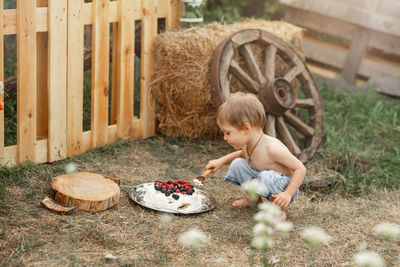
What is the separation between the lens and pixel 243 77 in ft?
15.9

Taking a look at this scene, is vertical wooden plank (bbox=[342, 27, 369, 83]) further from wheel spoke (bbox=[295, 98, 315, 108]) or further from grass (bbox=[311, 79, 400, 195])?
wheel spoke (bbox=[295, 98, 315, 108])

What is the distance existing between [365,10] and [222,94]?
10.6 feet

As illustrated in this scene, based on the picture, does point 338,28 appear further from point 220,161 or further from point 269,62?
point 220,161

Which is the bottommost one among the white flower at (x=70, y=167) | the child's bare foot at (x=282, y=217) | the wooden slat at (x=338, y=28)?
the child's bare foot at (x=282, y=217)

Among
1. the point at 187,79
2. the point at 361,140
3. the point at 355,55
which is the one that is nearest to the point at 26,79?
the point at 187,79

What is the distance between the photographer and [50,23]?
13.2 feet

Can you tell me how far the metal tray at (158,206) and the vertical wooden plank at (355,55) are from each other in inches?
161

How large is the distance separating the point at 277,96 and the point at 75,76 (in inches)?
66.2

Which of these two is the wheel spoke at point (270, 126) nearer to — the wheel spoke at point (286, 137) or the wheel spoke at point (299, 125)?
the wheel spoke at point (286, 137)

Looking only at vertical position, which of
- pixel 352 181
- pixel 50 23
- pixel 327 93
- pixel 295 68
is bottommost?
pixel 352 181

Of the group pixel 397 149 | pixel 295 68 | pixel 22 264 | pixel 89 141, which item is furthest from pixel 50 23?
pixel 397 149

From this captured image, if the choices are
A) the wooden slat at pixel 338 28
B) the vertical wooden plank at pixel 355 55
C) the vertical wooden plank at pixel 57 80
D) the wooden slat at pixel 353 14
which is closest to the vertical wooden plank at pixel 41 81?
the vertical wooden plank at pixel 57 80

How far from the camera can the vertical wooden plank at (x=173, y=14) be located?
5059 millimetres

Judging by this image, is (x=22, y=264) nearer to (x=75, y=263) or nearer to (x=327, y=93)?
(x=75, y=263)
